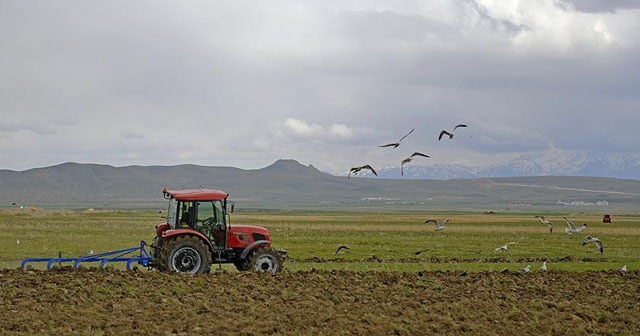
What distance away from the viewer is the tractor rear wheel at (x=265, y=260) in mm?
24859

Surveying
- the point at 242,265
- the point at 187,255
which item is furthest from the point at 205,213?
the point at 242,265

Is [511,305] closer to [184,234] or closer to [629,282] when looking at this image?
[629,282]

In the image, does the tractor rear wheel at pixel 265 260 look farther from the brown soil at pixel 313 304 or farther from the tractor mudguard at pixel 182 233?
the tractor mudguard at pixel 182 233

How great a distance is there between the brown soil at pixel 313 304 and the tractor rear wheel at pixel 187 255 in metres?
0.61

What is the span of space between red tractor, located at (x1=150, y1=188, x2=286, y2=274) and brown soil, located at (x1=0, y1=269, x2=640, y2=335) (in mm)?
733

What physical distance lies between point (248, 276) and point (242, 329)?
7423 mm

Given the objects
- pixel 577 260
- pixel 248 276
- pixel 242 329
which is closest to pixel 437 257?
pixel 577 260

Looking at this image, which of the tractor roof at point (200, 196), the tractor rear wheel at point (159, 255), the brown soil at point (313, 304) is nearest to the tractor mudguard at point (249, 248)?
the brown soil at point (313, 304)

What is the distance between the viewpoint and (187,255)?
2403cm

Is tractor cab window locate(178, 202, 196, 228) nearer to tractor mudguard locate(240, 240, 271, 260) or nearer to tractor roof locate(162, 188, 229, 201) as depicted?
tractor roof locate(162, 188, 229, 201)

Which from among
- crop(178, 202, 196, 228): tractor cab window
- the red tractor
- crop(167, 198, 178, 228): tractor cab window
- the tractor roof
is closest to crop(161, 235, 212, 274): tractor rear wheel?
the red tractor

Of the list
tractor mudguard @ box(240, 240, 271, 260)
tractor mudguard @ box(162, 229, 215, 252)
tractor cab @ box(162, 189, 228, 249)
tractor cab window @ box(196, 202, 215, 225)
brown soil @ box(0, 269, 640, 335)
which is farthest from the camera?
tractor mudguard @ box(240, 240, 271, 260)

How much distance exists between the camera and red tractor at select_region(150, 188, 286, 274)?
2397cm

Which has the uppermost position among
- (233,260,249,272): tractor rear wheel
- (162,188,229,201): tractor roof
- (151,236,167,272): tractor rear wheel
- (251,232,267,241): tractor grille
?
(162,188,229,201): tractor roof
